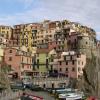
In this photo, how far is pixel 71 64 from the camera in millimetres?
79500

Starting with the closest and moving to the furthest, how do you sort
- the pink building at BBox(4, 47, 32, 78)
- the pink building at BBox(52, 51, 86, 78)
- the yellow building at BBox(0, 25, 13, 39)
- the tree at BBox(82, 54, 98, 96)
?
the tree at BBox(82, 54, 98, 96)
the pink building at BBox(52, 51, 86, 78)
the pink building at BBox(4, 47, 32, 78)
the yellow building at BBox(0, 25, 13, 39)

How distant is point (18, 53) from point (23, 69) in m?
3.59

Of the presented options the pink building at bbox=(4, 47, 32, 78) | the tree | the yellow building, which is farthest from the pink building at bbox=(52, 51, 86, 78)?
the yellow building

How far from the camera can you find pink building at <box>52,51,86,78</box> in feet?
257

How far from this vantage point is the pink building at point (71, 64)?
7838cm

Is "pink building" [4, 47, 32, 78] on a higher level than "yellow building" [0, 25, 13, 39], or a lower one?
lower

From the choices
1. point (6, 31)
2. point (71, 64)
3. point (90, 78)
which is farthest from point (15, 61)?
point (6, 31)

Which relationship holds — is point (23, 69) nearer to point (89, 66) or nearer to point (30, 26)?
point (89, 66)

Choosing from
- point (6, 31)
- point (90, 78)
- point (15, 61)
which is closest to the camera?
point (90, 78)

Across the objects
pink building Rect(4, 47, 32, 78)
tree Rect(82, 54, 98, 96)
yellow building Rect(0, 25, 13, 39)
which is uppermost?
yellow building Rect(0, 25, 13, 39)

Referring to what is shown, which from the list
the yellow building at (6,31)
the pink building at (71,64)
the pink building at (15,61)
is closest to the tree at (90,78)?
the pink building at (71,64)

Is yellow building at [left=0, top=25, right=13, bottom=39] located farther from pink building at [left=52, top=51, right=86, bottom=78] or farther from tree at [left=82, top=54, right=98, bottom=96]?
tree at [left=82, top=54, right=98, bottom=96]

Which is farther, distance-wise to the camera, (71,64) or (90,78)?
(71,64)

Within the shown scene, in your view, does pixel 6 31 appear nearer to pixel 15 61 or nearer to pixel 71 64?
pixel 15 61
